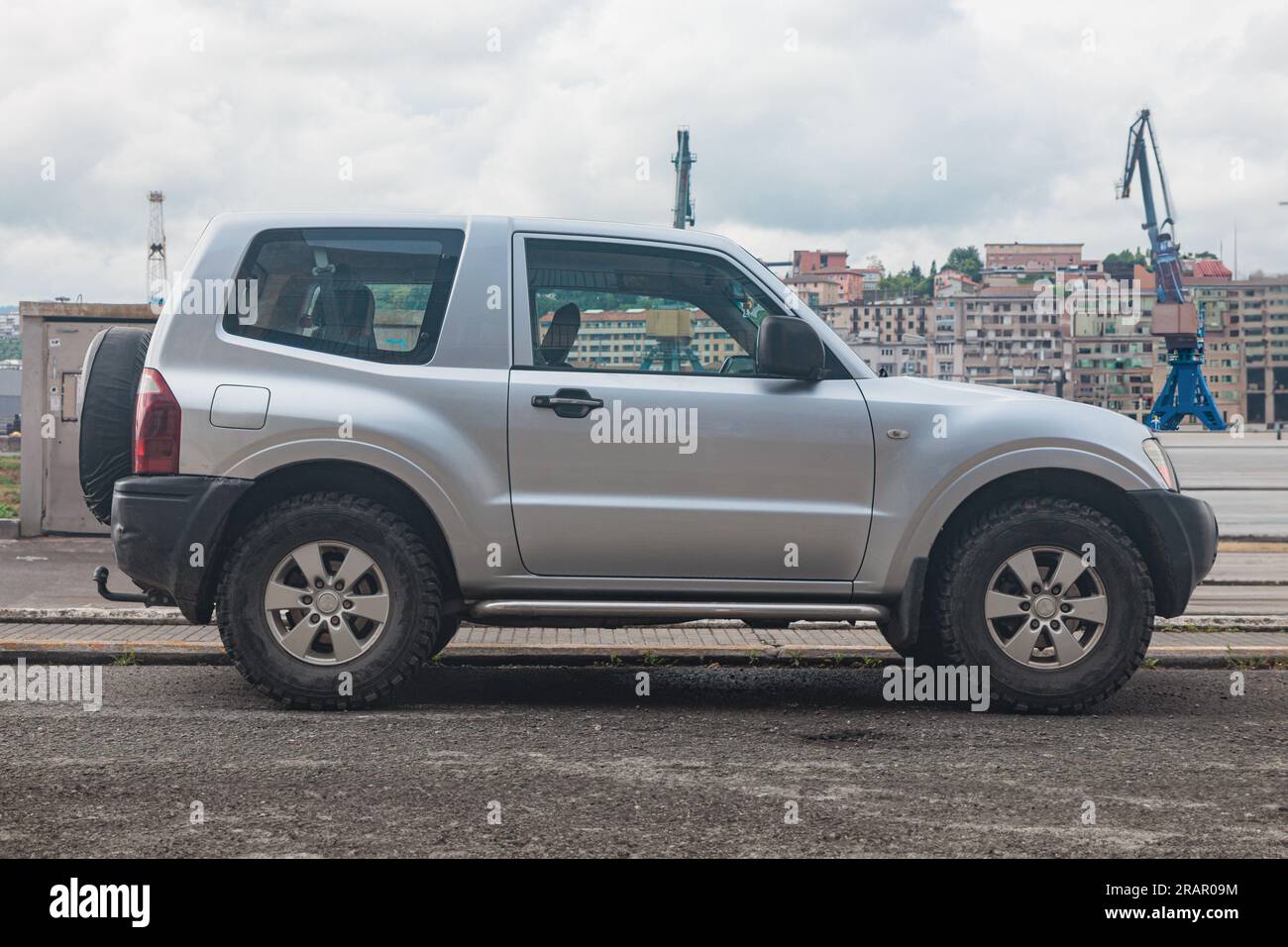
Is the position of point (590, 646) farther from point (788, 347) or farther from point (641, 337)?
point (788, 347)

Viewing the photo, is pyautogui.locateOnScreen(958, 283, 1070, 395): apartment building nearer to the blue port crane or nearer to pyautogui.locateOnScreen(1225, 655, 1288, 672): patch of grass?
the blue port crane

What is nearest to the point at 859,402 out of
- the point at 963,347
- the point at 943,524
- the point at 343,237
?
the point at 943,524

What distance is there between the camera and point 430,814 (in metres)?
4.14

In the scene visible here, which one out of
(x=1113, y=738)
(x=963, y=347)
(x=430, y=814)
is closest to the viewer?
(x=430, y=814)

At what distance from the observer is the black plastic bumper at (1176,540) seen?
230 inches

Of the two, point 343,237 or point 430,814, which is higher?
point 343,237

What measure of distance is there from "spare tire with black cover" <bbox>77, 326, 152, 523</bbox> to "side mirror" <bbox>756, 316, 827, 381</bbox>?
2.51 m

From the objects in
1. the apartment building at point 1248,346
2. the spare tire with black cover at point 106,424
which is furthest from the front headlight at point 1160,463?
the apartment building at point 1248,346

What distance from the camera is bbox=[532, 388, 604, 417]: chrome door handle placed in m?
5.66

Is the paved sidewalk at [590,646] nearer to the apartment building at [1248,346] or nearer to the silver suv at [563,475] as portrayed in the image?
the silver suv at [563,475]

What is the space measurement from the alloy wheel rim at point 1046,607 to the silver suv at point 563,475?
0.01 meters

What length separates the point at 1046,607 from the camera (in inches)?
228
